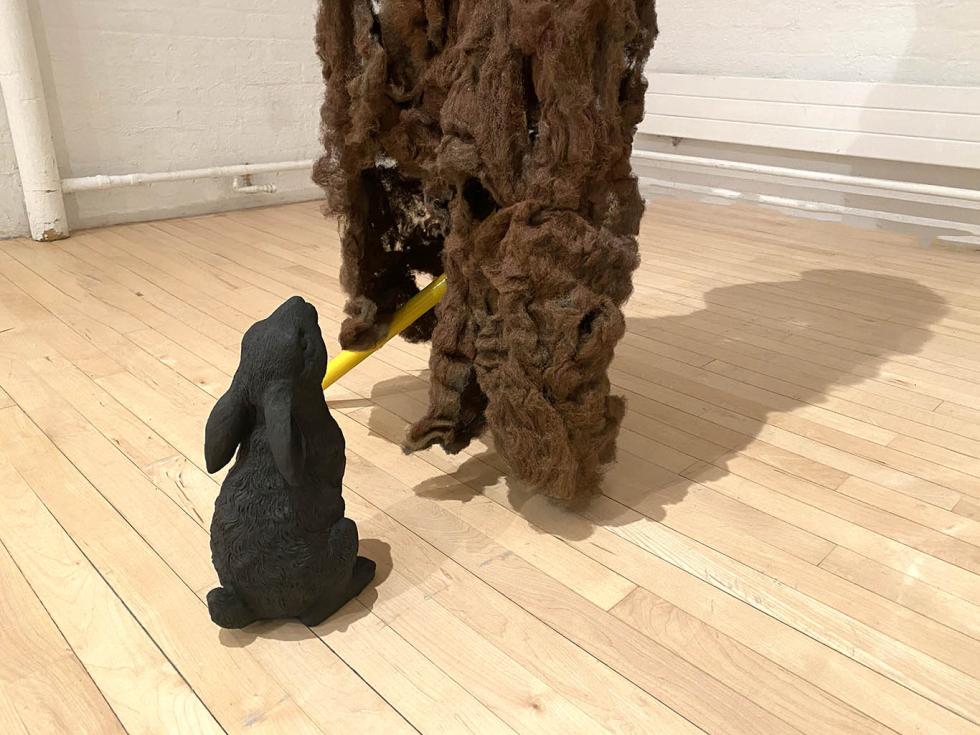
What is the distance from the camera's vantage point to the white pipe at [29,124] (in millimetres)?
2633

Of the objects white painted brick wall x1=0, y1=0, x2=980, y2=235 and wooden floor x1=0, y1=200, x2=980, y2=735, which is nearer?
wooden floor x1=0, y1=200, x2=980, y2=735

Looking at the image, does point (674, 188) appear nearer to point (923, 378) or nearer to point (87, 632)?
point (923, 378)

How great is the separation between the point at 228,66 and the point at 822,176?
2548mm

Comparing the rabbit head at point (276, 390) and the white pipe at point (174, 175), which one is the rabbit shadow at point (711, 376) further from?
the white pipe at point (174, 175)

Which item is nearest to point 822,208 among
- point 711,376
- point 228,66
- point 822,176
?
point 822,176

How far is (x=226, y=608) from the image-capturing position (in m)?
1.02

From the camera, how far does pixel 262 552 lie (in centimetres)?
101

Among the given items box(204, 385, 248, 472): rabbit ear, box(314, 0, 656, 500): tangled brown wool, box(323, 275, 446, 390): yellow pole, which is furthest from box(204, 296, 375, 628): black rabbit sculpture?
box(323, 275, 446, 390): yellow pole

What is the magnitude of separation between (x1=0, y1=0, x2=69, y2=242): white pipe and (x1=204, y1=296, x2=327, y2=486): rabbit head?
7.54ft

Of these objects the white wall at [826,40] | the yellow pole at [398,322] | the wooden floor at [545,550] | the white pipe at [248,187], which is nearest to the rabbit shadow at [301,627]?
the wooden floor at [545,550]

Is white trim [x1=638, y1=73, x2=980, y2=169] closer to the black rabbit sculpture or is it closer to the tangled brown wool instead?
the tangled brown wool

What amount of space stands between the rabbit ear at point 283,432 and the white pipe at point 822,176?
2.87 meters

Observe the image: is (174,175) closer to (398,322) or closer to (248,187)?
(248,187)

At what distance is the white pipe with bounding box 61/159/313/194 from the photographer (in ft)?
9.65
